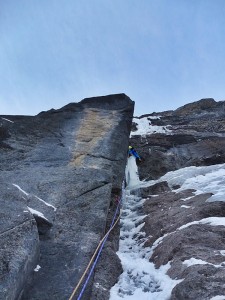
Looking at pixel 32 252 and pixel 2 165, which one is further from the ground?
pixel 2 165

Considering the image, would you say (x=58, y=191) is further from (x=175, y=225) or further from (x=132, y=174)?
(x=132, y=174)

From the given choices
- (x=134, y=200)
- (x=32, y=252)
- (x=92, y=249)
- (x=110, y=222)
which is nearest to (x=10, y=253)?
(x=32, y=252)

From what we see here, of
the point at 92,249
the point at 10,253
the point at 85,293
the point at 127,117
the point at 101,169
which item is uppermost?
the point at 127,117

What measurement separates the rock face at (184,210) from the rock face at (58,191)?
125 centimetres

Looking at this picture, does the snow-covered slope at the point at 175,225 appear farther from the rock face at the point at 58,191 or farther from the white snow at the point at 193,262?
the rock face at the point at 58,191

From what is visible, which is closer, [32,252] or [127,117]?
[32,252]

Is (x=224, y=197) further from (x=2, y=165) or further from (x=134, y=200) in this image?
(x=2, y=165)

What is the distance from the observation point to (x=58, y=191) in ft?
31.7

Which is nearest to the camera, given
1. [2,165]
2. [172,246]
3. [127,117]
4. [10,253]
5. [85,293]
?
[10,253]

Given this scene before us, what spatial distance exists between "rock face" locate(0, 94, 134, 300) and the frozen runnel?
287 mm

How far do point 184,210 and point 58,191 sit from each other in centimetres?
338

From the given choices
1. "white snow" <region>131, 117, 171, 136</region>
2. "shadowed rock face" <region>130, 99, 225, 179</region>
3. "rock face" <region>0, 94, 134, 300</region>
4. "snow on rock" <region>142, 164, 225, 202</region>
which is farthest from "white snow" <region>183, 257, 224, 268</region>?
"white snow" <region>131, 117, 171, 136</region>

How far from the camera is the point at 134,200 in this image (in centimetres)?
1271

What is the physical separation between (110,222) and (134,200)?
111 inches
